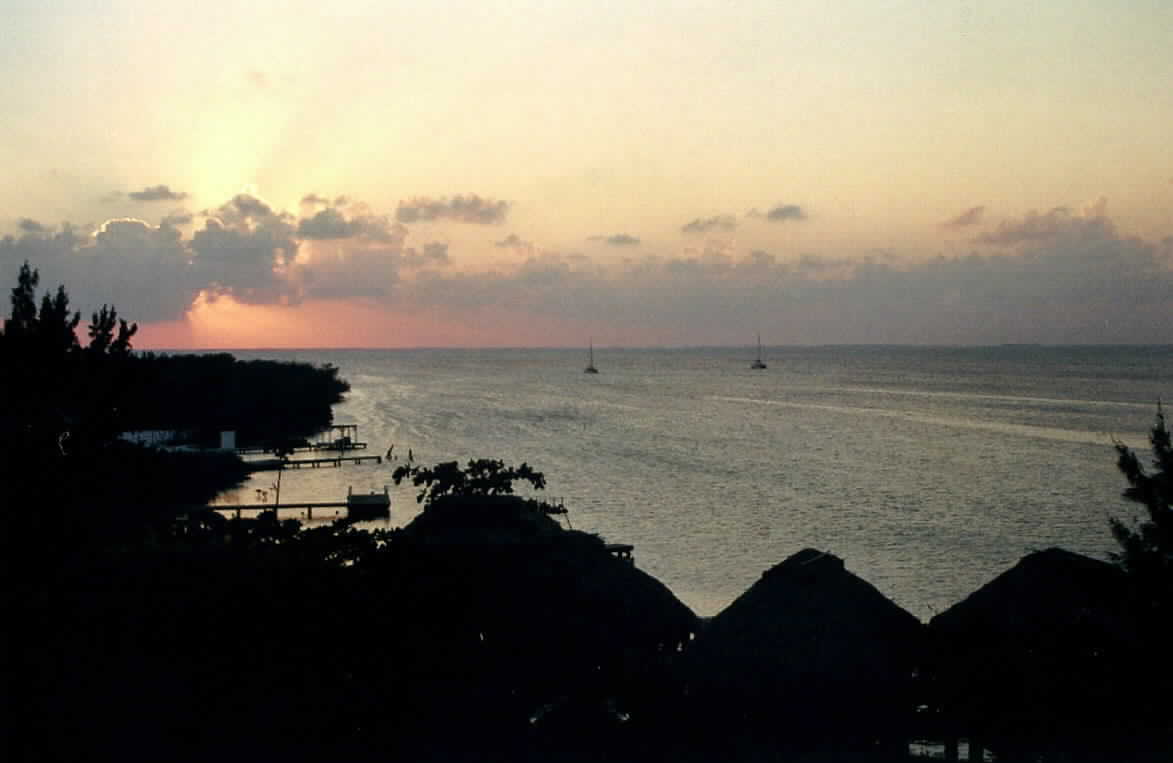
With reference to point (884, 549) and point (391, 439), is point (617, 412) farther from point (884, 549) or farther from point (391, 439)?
point (884, 549)

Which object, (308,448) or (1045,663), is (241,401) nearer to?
(308,448)

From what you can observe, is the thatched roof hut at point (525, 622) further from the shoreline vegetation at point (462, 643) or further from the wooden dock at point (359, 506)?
the wooden dock at point (359, 506)

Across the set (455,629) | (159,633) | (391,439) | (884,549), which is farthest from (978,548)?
(391,439)

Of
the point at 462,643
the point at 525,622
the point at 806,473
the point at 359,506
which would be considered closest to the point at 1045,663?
the point at 525,622

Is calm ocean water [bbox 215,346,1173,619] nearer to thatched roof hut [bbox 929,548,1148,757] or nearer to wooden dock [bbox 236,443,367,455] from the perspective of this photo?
wooden dock [bbox 236,443,367,455]

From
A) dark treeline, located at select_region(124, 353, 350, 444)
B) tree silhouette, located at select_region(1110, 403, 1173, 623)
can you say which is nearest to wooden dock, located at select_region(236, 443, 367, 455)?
dark treeline, located at select_region(124, 353, 350, 444)

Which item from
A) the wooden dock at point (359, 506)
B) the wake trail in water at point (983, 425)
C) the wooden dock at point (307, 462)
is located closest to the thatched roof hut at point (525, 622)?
the wooden dock at point (359, 506)
